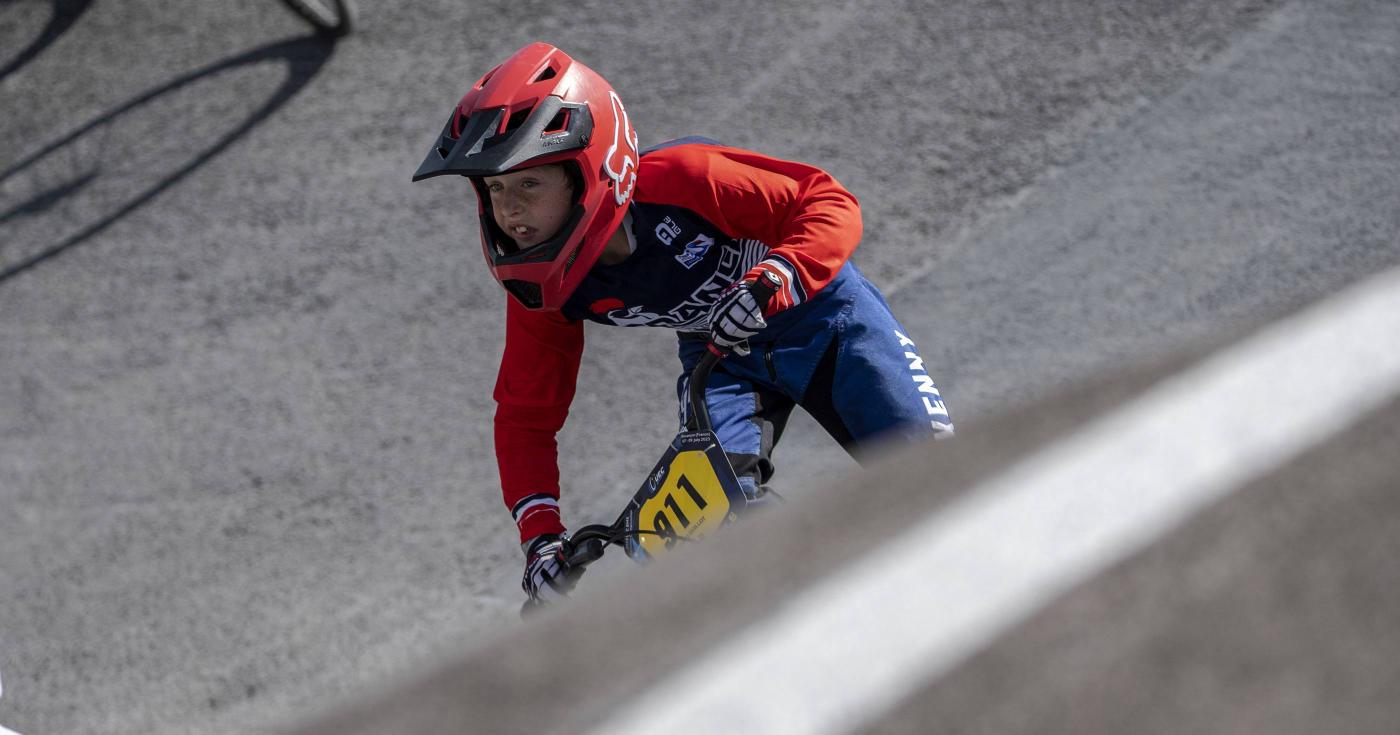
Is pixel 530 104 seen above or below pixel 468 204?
above

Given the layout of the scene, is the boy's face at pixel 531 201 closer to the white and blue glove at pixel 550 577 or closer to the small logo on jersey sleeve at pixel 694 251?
the small logo on jersey sleeve at pixel 694 251

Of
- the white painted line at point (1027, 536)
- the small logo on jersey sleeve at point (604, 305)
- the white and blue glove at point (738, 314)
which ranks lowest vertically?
the white painted line at point (1027, 536)

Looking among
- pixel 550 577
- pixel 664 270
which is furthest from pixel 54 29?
pixel 550 577

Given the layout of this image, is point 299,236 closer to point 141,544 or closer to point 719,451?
point 141,544

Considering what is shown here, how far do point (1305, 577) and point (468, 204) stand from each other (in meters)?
5.65

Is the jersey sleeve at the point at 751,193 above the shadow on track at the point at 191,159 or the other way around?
above

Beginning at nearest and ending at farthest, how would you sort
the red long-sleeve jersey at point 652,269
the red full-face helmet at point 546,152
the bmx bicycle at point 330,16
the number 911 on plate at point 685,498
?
the number 911 on plate at point 685,498, the red full-face helmet at point 546,152, the red long-sleeve jersey at point 652,269, the bmx bicycle at point 330,16

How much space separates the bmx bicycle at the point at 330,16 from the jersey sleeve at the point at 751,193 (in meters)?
6.14

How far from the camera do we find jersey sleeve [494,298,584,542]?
13.5ft

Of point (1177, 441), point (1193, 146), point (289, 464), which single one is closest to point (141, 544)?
point (289, 464)

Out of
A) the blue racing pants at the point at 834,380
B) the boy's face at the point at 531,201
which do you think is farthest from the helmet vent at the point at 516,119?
the blue racing pants at the point at 834,380

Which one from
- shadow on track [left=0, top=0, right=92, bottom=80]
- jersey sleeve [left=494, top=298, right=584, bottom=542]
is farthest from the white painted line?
shadow on track [left=0, top=0, right=92, bottom=80]

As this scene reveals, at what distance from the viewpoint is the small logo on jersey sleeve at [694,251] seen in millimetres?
4141

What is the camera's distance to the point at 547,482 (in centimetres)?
416
